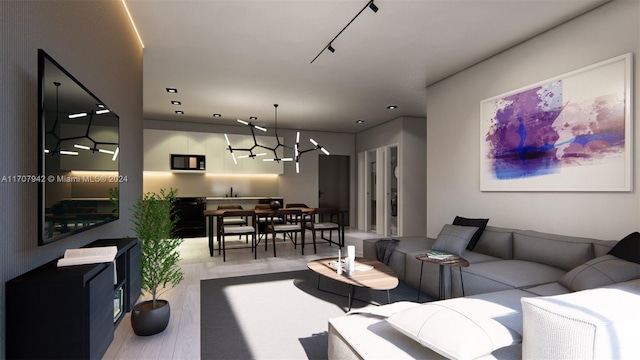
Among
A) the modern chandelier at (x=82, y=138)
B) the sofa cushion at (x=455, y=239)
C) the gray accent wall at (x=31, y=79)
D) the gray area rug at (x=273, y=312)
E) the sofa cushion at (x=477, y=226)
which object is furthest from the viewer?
the sofa cushion at (x=477, y=226)

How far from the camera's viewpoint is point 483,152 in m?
3.94

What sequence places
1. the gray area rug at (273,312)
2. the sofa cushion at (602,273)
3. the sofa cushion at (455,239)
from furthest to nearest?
the sofa cushion at (455,239) → the gray area rug at (273,312) → the sofa cushion at (602,273)

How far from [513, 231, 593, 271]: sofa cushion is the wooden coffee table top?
4.49ft

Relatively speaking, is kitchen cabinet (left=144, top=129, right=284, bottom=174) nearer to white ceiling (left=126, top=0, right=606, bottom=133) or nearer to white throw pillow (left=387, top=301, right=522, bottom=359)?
white ceiling (left=126, top=0, right=606, bottom=133)

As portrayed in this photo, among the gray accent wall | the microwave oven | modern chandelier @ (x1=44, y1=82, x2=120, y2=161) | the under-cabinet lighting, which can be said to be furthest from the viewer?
the microwave oven

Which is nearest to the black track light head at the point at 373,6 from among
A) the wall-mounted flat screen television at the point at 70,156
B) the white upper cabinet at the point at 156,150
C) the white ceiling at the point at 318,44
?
the white ceiling at the point at 318,44

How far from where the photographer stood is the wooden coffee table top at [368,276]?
2662 millimetres

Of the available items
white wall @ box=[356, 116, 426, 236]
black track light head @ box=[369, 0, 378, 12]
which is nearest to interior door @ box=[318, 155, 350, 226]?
white wall @ box=[356, 116, 426, 236]

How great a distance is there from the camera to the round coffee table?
266 centimetres

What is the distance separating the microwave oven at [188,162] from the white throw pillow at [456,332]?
705 cm

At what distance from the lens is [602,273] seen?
212 centimetres

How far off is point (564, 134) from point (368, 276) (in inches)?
92.1

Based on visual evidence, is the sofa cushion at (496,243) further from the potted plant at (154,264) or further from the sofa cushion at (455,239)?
the potted plant at (154,264)

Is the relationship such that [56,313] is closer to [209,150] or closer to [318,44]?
[318,44]
